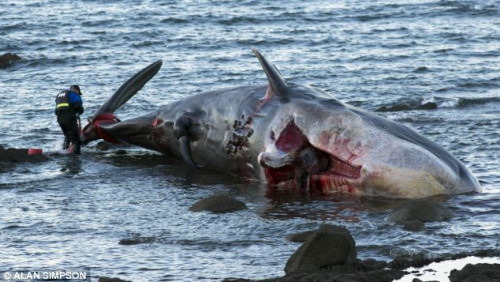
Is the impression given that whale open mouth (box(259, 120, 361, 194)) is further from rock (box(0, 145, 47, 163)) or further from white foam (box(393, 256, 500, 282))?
rock (box(0, 145, 47, 163))

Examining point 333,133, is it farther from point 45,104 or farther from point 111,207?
point 45,104

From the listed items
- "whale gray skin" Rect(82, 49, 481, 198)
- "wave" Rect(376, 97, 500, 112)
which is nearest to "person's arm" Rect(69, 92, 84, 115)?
"whale gray skin" Rect(82, 49, 481, 198)

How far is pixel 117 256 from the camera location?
473 inches

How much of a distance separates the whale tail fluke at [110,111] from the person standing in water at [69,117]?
41 centimetres

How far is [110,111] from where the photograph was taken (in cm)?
2027

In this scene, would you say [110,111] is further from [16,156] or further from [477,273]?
[477,273]

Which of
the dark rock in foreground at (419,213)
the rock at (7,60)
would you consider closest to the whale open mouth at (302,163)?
the dark rock in foreground at (419,213)

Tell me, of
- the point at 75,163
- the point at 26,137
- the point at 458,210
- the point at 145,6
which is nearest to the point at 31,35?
the point at 145,6

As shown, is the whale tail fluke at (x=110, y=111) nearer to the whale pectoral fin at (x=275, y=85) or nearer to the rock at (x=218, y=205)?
the whale pectoral fin at (x=275, y=85)

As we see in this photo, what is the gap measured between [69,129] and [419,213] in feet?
26.6

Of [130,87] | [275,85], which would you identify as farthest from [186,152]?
[130,87]

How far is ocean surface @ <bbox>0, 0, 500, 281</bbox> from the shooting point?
40.3 feet

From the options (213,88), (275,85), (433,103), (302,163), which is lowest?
(213,88)

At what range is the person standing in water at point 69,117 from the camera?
19.3 meters
